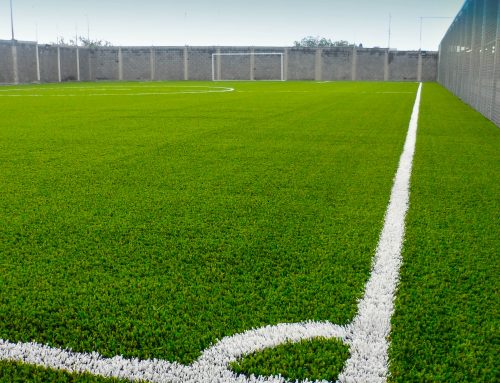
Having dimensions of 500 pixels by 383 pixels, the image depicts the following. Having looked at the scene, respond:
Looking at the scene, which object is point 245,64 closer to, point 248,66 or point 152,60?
point 248,66

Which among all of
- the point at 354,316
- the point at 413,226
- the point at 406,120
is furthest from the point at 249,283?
the point at 406,120

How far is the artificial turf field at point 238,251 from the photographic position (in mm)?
2053

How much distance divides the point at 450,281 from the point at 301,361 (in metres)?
0.99

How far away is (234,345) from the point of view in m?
2.03

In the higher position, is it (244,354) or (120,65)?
(120,65)

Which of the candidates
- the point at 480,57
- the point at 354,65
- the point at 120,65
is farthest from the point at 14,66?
the point at 480,57

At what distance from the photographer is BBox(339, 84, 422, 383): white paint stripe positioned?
1.88 meters

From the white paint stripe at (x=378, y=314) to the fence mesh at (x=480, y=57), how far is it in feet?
22.0

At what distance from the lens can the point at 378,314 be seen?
2281 mm

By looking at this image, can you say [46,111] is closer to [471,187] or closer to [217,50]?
[471,187]

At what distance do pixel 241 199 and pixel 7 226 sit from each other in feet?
4.85

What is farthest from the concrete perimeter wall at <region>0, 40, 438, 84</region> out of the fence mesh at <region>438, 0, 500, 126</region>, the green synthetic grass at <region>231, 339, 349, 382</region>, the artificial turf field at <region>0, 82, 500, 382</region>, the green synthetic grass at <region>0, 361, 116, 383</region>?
the green synthetic grass at <region>0, 361, 116, 383</region>

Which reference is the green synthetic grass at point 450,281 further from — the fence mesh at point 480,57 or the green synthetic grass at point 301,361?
the fence mesh at point 480,57

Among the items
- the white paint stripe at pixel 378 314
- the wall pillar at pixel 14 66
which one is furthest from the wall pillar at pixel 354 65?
the white paint stripe at pixel 378 314
